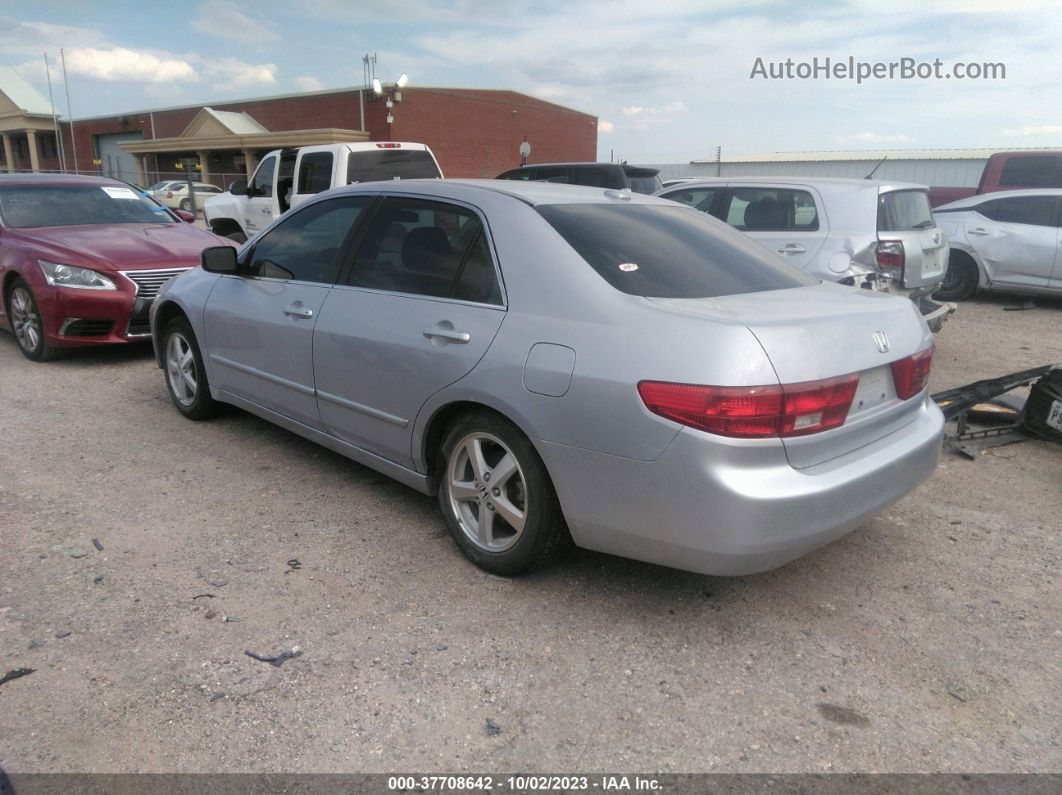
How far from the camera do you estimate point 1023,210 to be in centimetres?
1044

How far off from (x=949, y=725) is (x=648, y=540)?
42.1 inches

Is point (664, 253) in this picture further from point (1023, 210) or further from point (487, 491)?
point (1023, 210)

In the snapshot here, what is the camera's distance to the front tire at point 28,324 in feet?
22.2

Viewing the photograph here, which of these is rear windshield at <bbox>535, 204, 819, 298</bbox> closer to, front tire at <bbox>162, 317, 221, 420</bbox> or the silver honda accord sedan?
the silver honda accord sedan

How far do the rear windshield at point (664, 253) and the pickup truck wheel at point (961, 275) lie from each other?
852 centimetres

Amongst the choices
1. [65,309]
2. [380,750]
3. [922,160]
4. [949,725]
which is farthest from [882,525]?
[922,160]

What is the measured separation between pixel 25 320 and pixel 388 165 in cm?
522

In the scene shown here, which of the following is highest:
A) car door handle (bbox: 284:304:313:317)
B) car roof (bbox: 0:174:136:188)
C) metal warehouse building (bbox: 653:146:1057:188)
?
metal warehouse building (bbox: 653:146:1057:188)

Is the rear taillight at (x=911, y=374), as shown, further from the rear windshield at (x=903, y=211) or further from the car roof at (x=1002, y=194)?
the car roof at (x=1002, y=194)

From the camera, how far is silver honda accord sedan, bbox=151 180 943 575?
2605mm

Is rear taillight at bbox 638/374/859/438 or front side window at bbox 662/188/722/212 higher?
front side window at bbox 662/188/722/212

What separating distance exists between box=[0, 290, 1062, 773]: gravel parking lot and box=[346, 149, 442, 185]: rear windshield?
22.9 feet

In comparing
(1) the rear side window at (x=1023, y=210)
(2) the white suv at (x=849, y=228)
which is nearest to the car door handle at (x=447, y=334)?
(2) the white suv at (x=849, y=228)

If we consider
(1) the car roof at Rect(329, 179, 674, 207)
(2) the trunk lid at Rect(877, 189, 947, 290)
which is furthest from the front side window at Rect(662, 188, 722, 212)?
(1) the car roof at Rect(329, 179, 674, 207)
